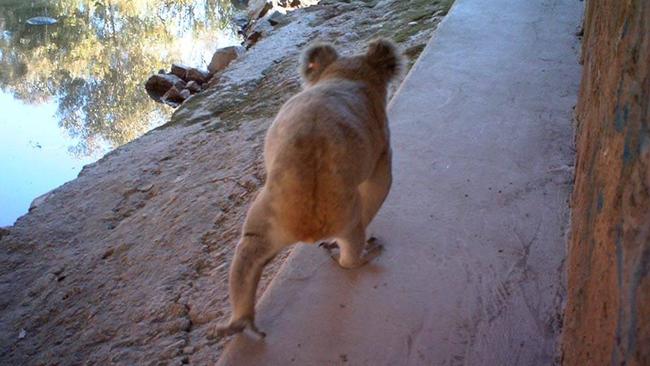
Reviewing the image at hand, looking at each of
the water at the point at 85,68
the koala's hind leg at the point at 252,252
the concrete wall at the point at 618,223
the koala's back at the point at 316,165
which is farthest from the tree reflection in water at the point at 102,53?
the concrete wall at the point at 618,223

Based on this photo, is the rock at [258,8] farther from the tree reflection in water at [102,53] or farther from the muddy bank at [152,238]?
the muddy bank at [152,238]

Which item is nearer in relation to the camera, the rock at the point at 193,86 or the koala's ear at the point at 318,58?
the koala's ear at the point at 318,58

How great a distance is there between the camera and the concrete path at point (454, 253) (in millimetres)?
2787

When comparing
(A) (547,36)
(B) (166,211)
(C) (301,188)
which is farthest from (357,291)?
(A) (547,36)

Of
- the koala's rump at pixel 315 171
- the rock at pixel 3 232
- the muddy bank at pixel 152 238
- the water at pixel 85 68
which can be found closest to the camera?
the koala's rump at pixel 315 171

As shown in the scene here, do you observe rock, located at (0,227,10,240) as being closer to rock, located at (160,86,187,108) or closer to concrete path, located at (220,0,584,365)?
concrete path, located at (220,0,584,365)

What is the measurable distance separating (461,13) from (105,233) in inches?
171

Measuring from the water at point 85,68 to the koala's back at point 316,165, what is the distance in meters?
5.67

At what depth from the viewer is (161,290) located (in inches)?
158

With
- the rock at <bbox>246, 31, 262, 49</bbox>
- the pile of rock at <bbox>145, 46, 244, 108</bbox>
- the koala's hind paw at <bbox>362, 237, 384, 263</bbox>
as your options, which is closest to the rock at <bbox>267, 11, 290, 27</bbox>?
the rock at <bbox>246, 31, 262, 49</bbox>

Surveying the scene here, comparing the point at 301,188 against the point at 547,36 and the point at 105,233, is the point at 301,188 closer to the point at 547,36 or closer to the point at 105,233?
the point at 105,233

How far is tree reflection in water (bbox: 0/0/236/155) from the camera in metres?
10.1

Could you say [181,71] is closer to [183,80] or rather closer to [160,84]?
[183,80]

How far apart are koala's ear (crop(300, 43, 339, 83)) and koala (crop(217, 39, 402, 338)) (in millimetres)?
333
